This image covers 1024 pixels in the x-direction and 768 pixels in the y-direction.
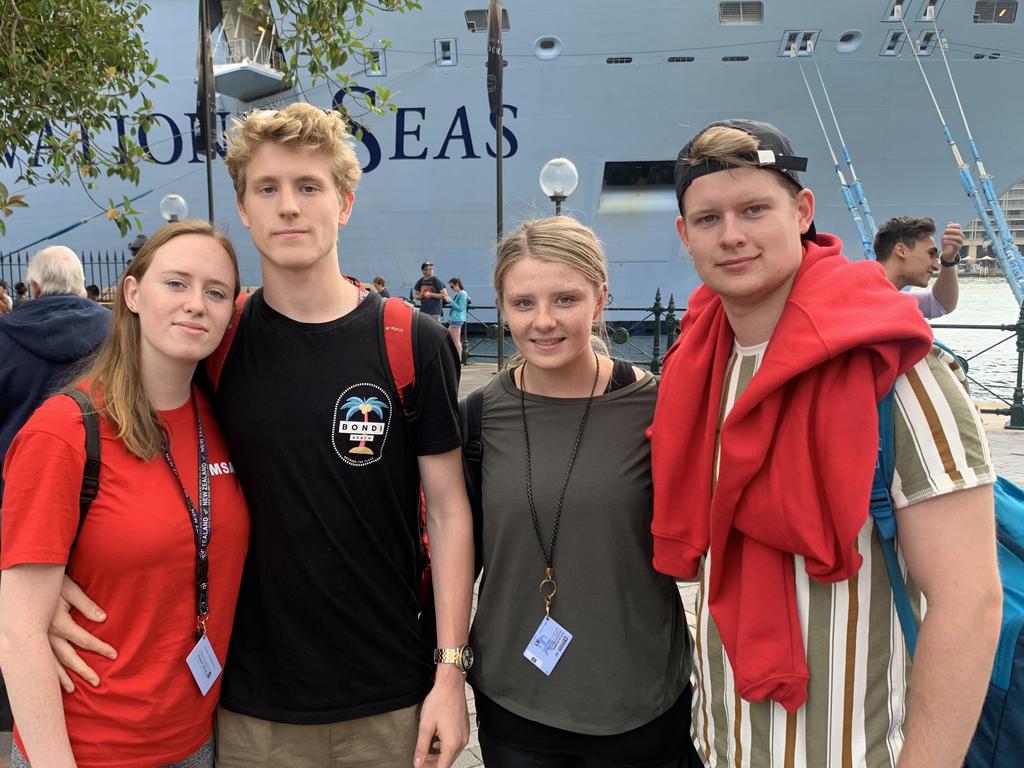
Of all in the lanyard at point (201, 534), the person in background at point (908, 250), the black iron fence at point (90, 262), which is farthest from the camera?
the black iron fence at point (90, 262)

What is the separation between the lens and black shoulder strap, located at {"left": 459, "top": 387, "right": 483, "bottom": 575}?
192 cm

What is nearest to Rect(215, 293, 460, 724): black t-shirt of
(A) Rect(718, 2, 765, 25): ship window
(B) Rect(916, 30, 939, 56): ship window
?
(A) Rect(718, 2, 765, 25): ship window

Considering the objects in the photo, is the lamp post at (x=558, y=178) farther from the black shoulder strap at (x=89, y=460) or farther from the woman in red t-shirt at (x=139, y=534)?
the black shoulder strap at (x=89, y=460)

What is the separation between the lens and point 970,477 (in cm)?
126

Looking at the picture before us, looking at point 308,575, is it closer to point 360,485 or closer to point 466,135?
point 360,485

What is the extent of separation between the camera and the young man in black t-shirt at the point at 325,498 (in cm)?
177

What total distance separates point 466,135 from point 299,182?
47.1ft

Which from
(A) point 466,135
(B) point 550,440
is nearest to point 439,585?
(B) point 550,440

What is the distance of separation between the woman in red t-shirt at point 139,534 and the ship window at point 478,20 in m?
14.2

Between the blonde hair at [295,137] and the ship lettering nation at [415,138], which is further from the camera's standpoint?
the ship lettering nation at [415,138]

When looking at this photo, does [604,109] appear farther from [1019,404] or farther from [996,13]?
[1019,404]

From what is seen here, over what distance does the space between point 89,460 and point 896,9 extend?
634 inches

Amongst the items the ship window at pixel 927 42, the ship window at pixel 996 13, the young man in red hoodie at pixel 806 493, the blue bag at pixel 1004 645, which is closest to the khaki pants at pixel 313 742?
the young man in red hoodie at pixel 806 493

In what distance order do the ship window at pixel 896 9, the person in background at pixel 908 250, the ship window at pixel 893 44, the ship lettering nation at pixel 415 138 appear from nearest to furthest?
the person in background at pixel 908 250 < the ship window at pixel 896 9 < the ship window at pixel 893 44 < the ship lettering nation at pixel 415 138
